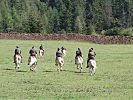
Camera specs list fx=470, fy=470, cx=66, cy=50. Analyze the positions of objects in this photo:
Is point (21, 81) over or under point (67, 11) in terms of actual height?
under

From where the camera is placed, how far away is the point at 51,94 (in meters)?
24.7

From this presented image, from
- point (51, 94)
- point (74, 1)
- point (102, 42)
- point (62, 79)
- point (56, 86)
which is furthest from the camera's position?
point (74, 1)

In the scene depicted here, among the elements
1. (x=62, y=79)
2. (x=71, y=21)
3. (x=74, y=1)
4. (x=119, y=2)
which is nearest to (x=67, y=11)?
(x=71, y=21)

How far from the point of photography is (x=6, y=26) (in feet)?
537

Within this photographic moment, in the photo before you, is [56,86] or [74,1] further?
[74,1]

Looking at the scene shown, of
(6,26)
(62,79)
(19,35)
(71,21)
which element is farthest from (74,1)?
(62,79)

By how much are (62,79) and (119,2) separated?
5964 inches

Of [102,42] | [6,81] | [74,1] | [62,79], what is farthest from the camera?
[74,1]

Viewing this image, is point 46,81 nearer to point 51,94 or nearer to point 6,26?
point 51,94

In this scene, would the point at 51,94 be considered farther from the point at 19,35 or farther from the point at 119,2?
the point at 119,2

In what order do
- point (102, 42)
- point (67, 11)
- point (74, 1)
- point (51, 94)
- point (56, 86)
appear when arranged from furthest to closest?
point (74, 1), point (67, 11), point (102, 42), point (56, 86), point (51, 94)

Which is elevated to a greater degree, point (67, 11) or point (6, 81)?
point (67, 11)

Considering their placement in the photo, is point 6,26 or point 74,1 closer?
point 6,26

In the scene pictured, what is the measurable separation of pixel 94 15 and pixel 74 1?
15672 mm
